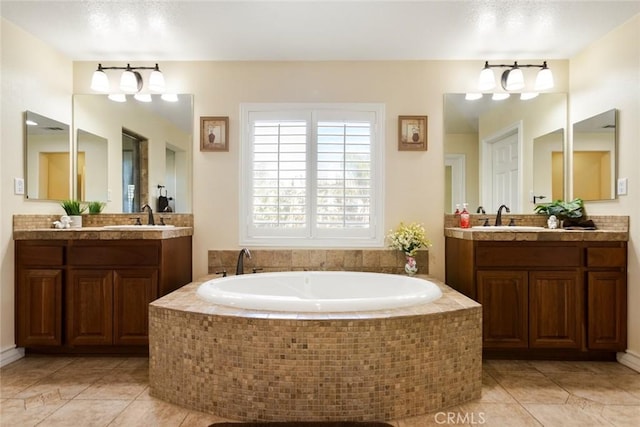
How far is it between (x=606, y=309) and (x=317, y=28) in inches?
112

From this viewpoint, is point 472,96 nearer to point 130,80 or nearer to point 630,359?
point 630,359

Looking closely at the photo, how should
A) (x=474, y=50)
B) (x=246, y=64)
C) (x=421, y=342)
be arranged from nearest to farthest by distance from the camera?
(x=421, y=342)
(x=474, y=50)
(x=246, y=64)

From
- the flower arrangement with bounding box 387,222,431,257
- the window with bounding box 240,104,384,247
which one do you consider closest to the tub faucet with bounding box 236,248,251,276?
the window with bounding box 240,104,384,247

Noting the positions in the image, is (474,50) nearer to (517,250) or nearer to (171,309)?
(517,250)

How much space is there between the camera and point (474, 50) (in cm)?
302

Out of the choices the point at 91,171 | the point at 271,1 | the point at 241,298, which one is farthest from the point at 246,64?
the point at 241,298

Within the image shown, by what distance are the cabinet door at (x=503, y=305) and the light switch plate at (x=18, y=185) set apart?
11.0 feet

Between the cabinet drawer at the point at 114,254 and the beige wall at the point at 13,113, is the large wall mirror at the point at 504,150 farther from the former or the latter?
the beige wall at the point at 13,113

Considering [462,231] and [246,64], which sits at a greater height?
[246,64]

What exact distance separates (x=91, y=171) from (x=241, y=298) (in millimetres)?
2156

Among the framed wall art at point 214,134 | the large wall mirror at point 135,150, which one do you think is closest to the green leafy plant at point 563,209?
the framed wall art at point 214,134

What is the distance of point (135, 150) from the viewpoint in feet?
10.7

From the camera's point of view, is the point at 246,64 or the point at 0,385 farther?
the point at 246,64

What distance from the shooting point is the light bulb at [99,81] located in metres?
3.13
